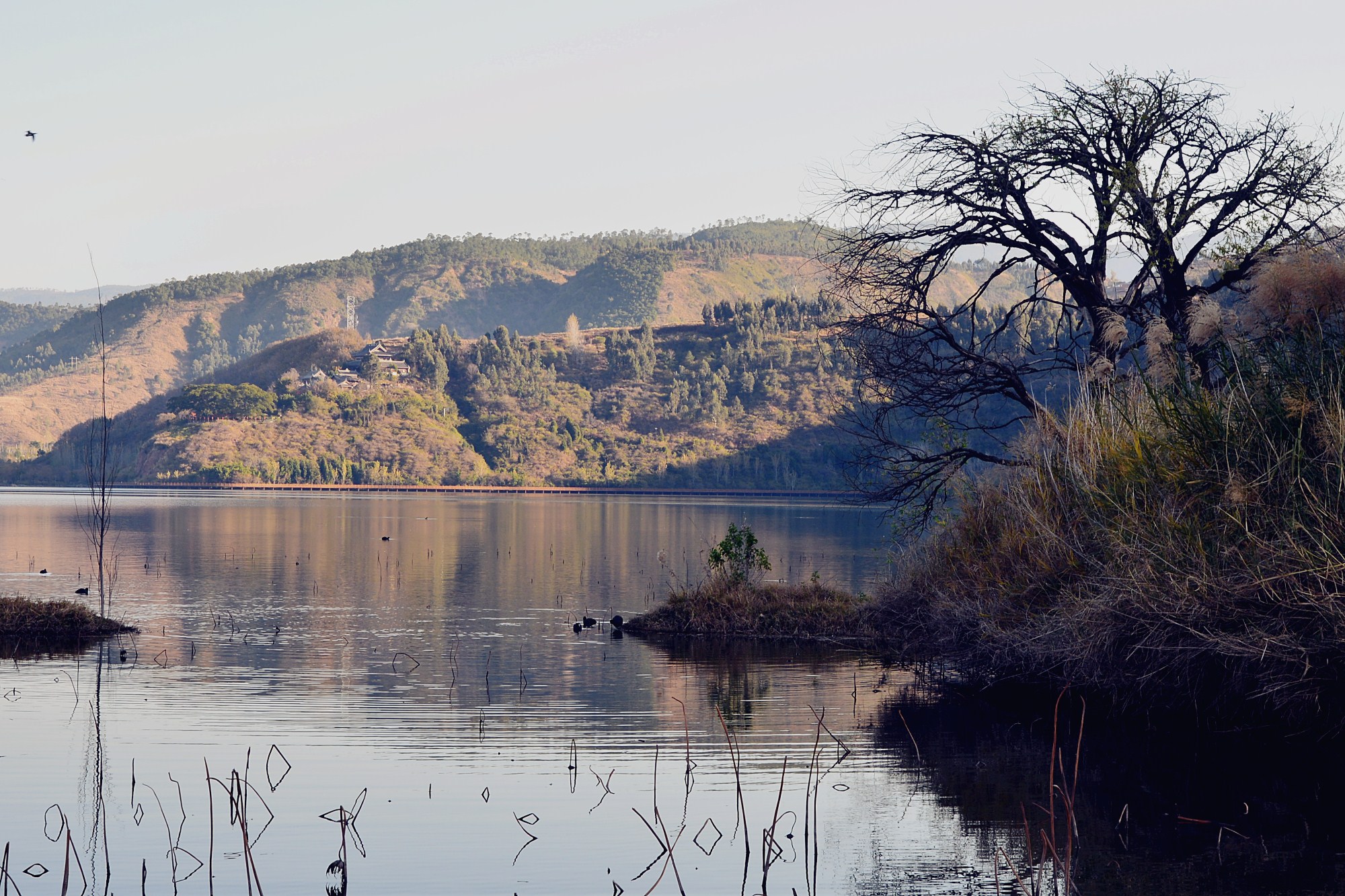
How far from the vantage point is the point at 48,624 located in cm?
2936

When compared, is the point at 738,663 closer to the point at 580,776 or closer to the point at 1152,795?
the point at 580,776

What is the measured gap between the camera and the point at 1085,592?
59.3ft

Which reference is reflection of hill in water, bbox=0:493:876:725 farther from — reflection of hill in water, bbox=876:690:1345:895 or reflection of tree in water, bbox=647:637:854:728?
reflection of hill in water, bbox=876:690:1345:895

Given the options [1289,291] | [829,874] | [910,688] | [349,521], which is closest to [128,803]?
[829,874]

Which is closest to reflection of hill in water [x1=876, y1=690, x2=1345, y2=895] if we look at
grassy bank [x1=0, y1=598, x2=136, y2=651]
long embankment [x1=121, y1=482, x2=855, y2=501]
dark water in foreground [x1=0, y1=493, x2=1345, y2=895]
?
dark water in foreground [x1=0, y1=493, x2=1345, y2=895]

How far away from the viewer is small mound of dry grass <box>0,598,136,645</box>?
2881 cm

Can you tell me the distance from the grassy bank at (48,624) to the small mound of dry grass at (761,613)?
484 inches

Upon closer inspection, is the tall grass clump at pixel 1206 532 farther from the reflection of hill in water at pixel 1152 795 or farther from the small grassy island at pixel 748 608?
the small grassy island at pixel 748 608

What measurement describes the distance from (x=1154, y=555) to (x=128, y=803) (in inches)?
462

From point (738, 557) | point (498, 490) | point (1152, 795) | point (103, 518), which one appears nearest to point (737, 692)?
point (738, 557)

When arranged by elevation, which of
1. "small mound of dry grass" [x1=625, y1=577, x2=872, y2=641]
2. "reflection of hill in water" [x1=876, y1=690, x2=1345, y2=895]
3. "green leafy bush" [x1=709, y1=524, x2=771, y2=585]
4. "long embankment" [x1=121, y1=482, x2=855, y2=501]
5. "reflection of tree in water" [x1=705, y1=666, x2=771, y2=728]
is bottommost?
"reflection of hill in water" [x1=876, y1=690, x2=1345, y2=895]

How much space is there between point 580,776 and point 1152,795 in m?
6.49

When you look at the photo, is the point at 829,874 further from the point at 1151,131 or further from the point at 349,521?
the point at 349,521

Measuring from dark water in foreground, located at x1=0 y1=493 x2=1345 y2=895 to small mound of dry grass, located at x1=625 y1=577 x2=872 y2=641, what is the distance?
1487 mm
